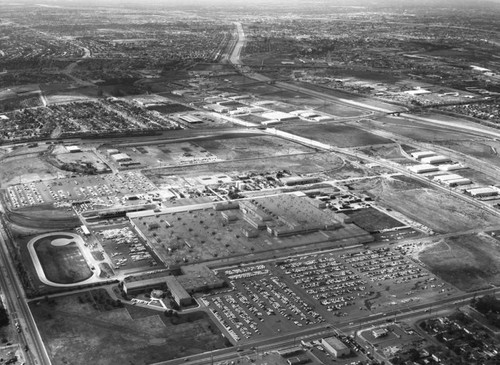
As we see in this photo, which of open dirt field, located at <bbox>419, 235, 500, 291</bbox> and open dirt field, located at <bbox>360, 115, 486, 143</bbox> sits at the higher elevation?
open dirt field, located at <bbox>419, 235, 500, 291</bbox>

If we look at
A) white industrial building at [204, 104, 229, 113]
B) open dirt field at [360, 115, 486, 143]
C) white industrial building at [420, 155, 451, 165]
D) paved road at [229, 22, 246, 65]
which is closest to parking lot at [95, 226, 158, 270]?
white industrial building at [420, 155, 451, 165]

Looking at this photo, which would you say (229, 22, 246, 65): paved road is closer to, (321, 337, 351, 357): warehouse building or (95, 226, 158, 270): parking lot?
(95, 226, 158, 270): parking lot

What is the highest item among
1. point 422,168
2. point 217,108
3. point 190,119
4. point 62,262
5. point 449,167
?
point 62,262

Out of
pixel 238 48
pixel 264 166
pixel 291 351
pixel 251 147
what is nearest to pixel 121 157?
pixel 264 166

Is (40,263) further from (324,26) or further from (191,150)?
(324,26)

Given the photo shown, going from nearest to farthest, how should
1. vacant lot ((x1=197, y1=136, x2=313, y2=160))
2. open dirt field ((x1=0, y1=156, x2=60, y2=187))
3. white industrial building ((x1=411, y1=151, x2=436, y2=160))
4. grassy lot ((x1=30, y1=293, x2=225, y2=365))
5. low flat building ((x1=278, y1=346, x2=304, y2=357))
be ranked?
grassy lot ((x1=30, y1=293, x2=225, y2=365)), low flat building ((x1=278, y1=346, x2=304, y2=357)), open dirt field ((x1=0, y1=156, x2=60, y2=187)), white industrial building ((x1=411, y1=151, x2=436, y2=160)), vacant lot ((x1=197, y1=136, x2=313, y2=160))

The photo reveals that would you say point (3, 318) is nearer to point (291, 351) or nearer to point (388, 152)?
point (291, 351)

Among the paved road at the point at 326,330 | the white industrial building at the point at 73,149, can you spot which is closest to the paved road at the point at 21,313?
the paved road at the point at 326,330
